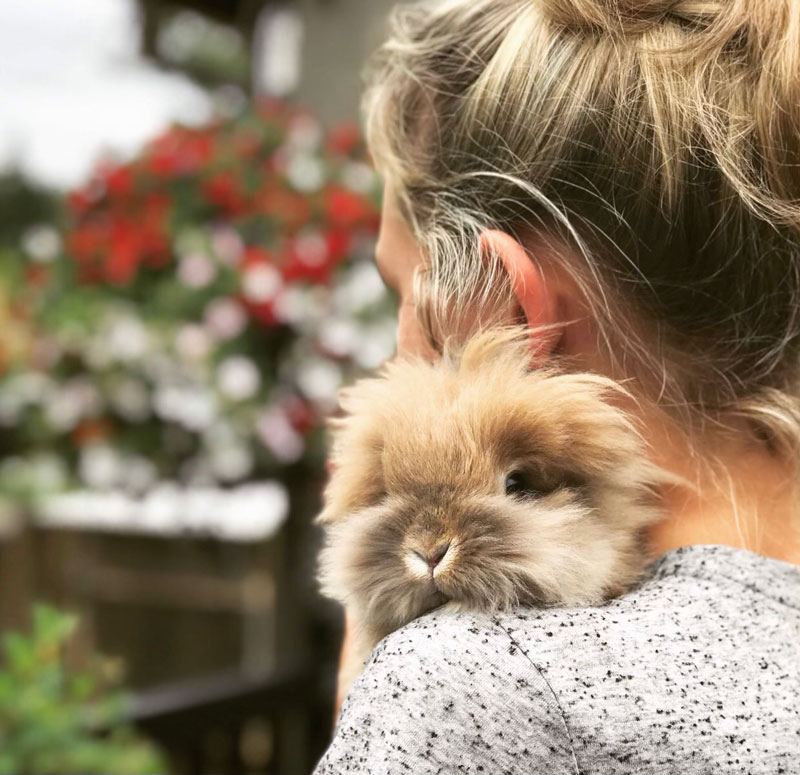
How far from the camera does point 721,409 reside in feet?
3.06

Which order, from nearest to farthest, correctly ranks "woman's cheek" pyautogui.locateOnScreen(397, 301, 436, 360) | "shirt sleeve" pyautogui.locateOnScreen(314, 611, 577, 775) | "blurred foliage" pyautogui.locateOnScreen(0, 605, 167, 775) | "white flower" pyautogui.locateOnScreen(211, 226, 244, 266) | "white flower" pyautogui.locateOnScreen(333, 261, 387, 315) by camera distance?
"shirt sleeve" pyautogui.locateOnScreen(314, 611, 577, 775) → "woman's cheek" pyautogui.locateOnScreen(397, 301, 436, 360) → "blurred foliage" pyautogui.locateOnScreen(0, 605, 167, 775) → "white flower" pyautogui.locateOnScreen(333, 261, 387, 315) → "white flower" pyautogui.locateOnScreen(211, 226, 244, 266)

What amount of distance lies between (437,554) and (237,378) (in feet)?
7.59

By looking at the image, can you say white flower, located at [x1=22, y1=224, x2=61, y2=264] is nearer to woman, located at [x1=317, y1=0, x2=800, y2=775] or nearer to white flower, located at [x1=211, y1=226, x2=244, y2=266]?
white flower, located at [x1=211, y1=226, x2=244, y2=266]

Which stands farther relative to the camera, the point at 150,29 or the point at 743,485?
the point at 150,29

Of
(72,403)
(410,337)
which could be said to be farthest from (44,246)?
(410,337)

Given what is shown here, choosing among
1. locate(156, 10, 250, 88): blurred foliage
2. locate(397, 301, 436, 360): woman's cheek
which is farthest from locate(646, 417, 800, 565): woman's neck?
locate(156, 10, 250, 88): blurred foliage

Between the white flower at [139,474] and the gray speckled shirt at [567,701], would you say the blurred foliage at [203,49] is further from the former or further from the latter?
the gray speckled shirt at [567,701]

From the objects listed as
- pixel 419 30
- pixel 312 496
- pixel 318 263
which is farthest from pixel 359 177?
pixel 419 30

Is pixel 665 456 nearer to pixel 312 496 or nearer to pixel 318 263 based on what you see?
pixel 318 263

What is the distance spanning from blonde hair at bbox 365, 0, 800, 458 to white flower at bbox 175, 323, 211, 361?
2.09 meters

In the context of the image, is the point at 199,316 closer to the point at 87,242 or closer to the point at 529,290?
the point at 87,242

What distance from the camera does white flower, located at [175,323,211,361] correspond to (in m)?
3.00

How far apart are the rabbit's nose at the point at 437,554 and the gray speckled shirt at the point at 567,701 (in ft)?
0.13

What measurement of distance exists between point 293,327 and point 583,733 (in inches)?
95.8
